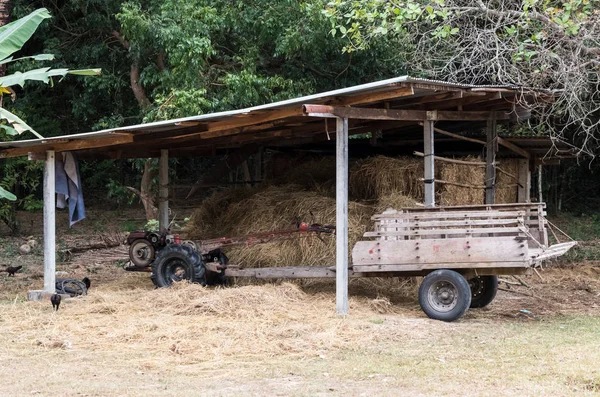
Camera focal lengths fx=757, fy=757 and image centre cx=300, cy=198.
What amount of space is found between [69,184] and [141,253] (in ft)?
4.96

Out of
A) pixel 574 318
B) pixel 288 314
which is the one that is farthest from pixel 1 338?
pixel 574 318

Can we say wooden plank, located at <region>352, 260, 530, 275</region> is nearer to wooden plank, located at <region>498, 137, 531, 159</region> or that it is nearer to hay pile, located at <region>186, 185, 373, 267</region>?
hay pile, located at <region>186, 185, 373, 267</region>

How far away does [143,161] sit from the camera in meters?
16.6

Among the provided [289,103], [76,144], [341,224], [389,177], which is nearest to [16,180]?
[76,144]

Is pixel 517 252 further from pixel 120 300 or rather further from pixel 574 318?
pixel 120 300

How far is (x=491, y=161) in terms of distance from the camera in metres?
11.1

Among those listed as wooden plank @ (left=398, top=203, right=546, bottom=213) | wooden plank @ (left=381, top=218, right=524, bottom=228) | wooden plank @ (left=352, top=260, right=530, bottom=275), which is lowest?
wooden plank @ (left=352, top=260, right=530, bottom=275)

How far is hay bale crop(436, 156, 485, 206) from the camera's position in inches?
425

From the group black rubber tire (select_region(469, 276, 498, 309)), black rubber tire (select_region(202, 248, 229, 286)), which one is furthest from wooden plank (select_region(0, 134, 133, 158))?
black rubber tire (select_region(469, 276, 498, 309))

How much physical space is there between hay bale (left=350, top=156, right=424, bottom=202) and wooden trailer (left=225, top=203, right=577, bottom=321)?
5.87ft

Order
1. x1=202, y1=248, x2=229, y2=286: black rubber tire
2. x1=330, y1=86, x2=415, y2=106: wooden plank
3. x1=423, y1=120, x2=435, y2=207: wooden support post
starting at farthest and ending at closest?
x1=202, y1=248, x2=229, y2=286: black rubber tire
x1=423, y1=120, x2=435, y2=207: wooden support post
x1=330, y1=86, x2=415, y2=106: wooden plank

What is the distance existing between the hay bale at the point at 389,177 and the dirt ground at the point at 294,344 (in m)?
1.31

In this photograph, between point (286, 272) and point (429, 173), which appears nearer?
point (429, 173)

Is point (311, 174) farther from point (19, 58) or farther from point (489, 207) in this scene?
point (19, 58)
